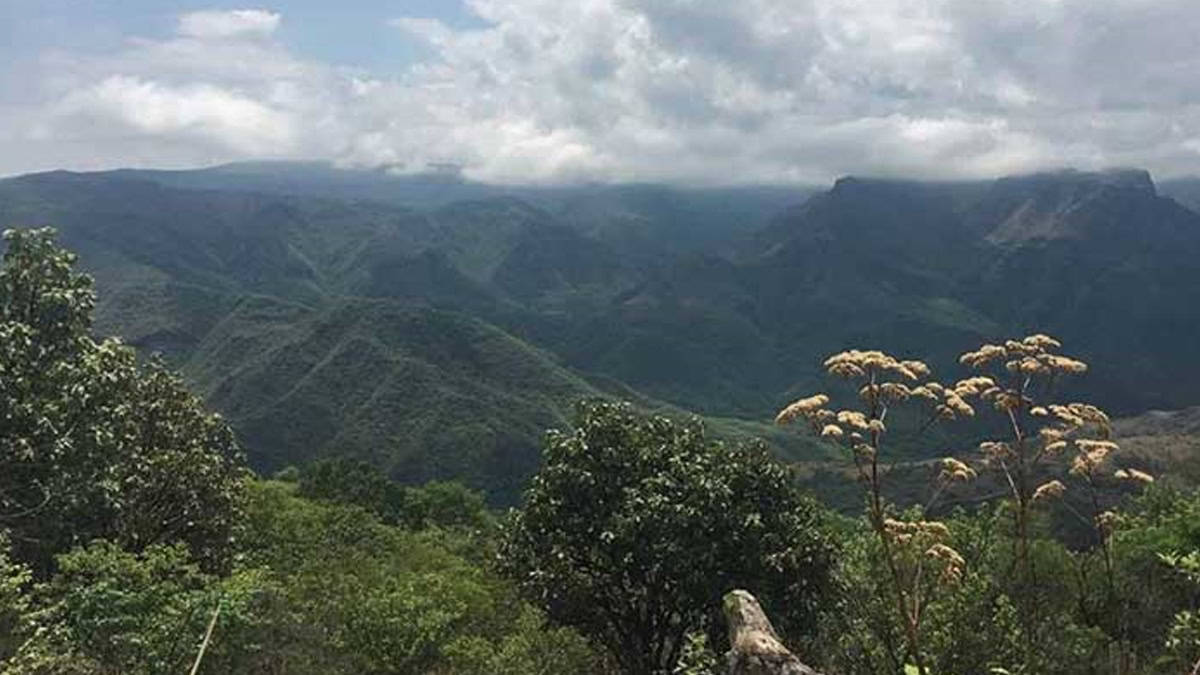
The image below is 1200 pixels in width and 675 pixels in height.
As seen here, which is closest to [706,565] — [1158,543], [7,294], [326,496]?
[7,294]

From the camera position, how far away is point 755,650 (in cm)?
1217

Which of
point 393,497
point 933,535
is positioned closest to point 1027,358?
point 933,535

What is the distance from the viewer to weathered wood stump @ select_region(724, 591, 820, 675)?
1191cm

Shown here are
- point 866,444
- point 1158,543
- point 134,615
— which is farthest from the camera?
point 1158,543

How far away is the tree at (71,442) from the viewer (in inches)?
1148

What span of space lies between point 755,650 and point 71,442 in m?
24.6

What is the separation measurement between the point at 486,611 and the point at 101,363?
20.9 m

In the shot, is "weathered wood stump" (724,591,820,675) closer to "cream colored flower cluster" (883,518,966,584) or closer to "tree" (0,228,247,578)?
"cream colored flower cluster" (883,518,966,584)

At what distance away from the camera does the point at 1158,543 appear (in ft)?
144

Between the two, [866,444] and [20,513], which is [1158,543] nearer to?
[866,444]

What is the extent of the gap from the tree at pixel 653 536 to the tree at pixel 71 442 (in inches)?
526

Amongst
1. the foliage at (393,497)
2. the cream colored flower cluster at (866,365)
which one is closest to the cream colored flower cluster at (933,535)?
the cream colored flower cluster at (866,365)

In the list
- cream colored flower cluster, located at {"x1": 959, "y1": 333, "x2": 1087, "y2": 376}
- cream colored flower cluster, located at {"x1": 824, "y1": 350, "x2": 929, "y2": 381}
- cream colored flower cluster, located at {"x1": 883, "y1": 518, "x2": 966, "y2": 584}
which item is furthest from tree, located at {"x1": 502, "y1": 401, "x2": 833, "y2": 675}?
cream colored flower cluster, located at {"x1": 824, "y1": 350, "x2": 929, "y2": 381}

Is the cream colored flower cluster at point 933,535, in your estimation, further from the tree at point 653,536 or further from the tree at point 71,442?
the tree at point 71,442
